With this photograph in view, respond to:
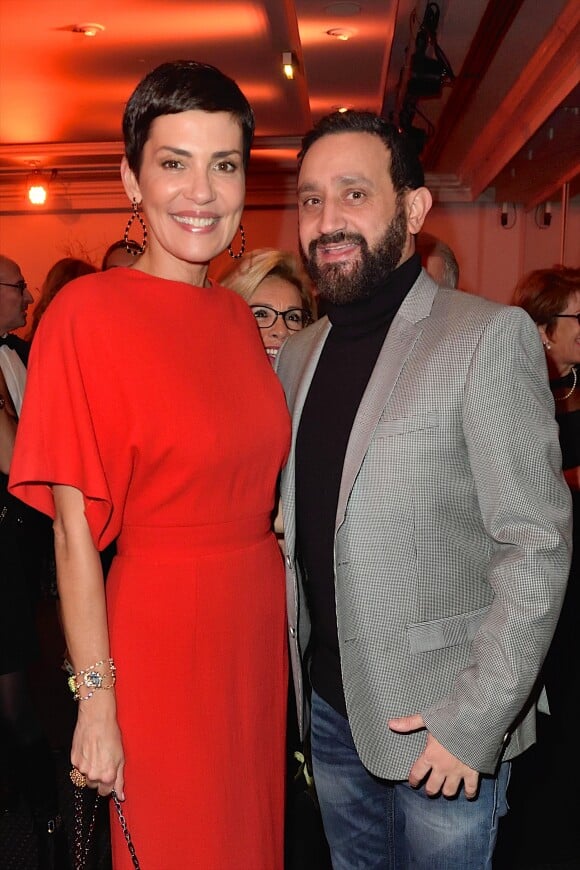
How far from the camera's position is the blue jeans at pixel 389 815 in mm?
1648

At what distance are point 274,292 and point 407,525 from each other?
140cm

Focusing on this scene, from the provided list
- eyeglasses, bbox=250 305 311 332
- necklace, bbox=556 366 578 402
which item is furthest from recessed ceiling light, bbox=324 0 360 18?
eyeglasses, bbox=250 305 311 332

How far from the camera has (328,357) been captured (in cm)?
190

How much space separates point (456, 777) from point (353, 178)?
1108 millimetres

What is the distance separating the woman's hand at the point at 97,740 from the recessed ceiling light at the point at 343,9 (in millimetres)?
4633

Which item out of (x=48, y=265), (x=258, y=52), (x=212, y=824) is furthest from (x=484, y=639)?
(x=48, y=265)

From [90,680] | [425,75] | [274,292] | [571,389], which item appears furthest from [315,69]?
[90,680]

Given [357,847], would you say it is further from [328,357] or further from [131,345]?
[131,345]

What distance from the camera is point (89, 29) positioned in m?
5.81

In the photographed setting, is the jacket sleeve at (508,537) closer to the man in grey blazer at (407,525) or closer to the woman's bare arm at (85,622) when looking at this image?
the man in grey blazer at (407,525)

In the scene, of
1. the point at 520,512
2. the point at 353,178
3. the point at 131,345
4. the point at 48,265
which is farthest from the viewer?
the point at 48,265

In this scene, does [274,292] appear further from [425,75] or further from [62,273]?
[425,75]

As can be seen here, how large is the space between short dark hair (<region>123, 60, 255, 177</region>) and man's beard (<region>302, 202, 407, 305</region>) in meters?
0.32

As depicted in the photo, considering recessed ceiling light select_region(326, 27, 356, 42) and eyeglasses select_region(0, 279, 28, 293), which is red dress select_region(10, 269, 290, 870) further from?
recessed ceiling light select_region(326, 27, 356, 42)
